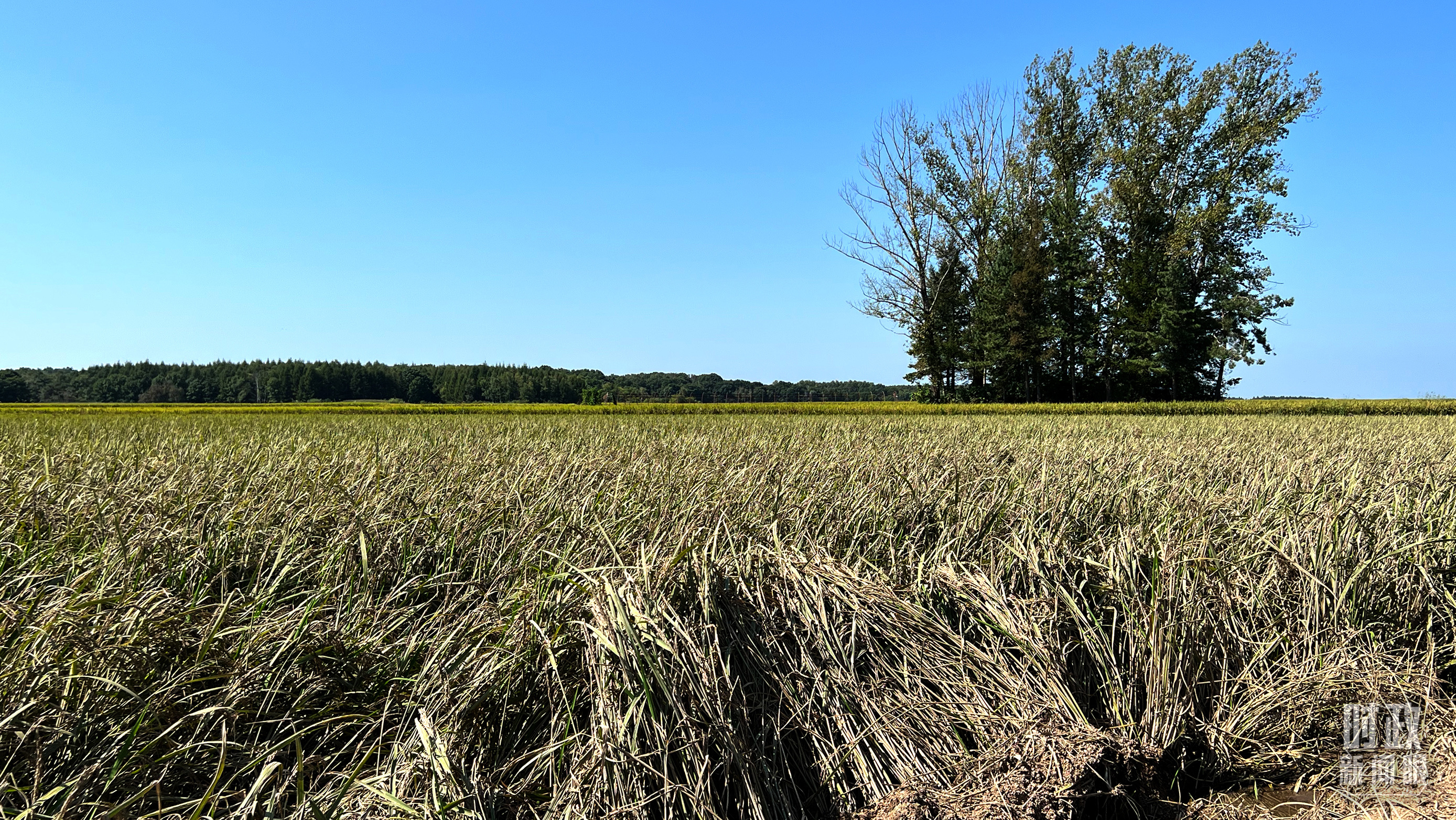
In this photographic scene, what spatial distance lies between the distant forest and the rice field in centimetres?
5110

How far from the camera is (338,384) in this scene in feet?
217

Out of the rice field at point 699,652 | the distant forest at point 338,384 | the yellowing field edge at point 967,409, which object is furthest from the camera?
the distant forest at point 338,384

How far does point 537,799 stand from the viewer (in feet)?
4.16

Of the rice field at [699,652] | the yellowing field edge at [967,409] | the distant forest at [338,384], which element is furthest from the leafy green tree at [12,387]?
the rice field at [699,652]

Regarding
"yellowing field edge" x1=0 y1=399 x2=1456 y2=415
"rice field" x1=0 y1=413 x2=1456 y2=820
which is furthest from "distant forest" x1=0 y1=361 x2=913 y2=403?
"rice field" x1=0 y1=413 x2=1456 y2=820

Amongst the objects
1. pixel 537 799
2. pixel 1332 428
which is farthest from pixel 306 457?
pixel 1332 428

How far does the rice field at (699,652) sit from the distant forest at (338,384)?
5110 centimetres

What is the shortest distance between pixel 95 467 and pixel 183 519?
1659 millimetres

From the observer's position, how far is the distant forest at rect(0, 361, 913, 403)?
59.3 meters

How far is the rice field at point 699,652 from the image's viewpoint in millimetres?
1244

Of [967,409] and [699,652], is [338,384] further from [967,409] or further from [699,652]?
[699,652]

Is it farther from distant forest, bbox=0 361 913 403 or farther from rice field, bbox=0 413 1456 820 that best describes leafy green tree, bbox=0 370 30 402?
rice field, bbox=0 413 1456 820

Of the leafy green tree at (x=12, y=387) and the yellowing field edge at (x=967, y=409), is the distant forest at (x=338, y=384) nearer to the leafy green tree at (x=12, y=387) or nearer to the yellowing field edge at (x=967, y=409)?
the leafy green tree at (x=12, y=387)

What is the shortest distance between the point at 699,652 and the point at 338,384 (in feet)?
244
